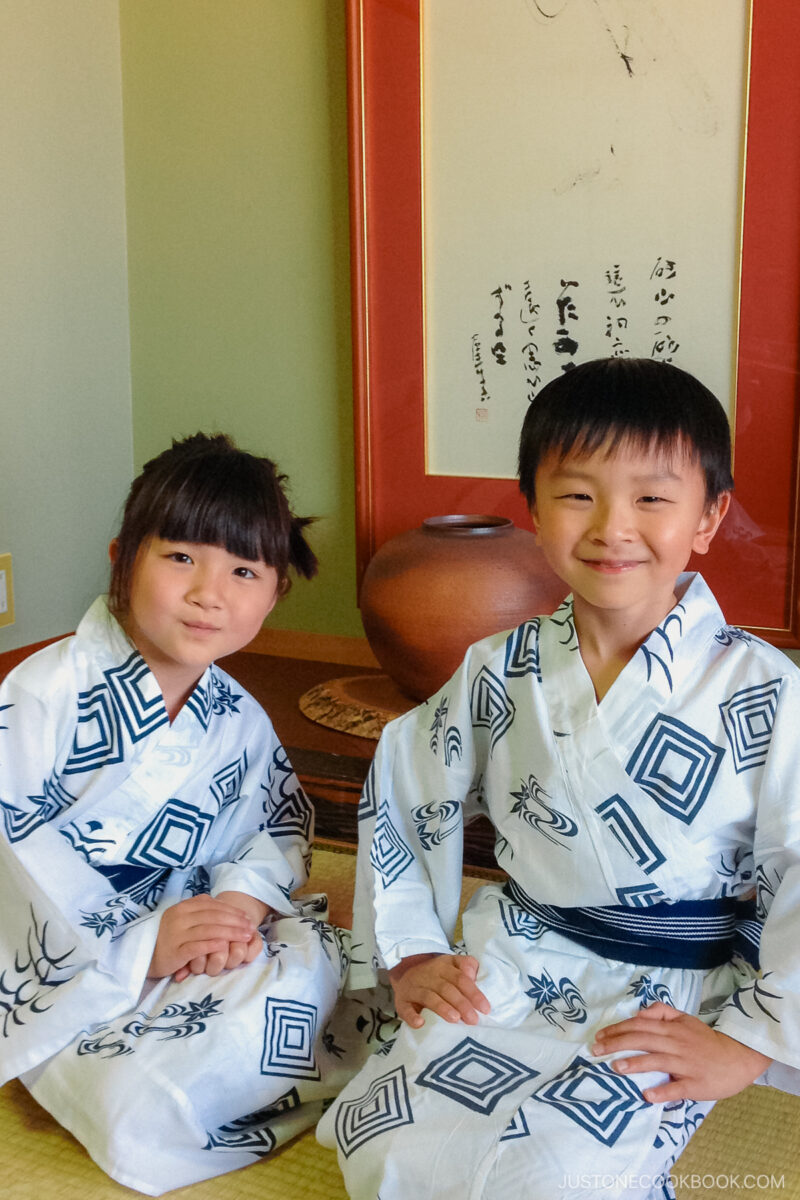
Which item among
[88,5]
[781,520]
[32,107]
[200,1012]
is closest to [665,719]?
[200,1012]

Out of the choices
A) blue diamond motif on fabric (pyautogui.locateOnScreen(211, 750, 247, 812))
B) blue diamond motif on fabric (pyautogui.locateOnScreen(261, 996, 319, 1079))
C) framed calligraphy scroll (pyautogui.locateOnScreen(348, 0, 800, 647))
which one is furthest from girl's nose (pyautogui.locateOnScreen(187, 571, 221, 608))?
framed calligraphy scroll (pyautogui.locateOnScreen(348, 0, 800, 647))

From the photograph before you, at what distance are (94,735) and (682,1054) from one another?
0.81 metres

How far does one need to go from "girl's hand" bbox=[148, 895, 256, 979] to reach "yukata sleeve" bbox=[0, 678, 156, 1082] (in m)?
0.02

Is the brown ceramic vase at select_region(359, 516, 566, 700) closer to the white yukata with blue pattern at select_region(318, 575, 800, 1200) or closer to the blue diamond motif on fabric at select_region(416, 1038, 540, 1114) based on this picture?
the white yukata with blue pattern at select_region(318, 575, 800, 1200)

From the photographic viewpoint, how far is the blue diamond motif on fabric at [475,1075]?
1.18 m

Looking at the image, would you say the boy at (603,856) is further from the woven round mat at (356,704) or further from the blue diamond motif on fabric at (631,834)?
the woven round mat at (356,704)

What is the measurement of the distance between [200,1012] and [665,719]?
635 mm

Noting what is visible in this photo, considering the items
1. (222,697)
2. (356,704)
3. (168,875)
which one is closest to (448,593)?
(356,704)

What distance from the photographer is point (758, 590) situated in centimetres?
253

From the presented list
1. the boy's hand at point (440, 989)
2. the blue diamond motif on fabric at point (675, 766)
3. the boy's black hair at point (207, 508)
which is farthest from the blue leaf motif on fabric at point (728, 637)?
the boy's black hair at point (207, 508)

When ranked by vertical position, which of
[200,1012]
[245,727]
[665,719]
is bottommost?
[200,1012]

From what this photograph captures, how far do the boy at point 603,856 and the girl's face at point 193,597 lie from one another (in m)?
0.30

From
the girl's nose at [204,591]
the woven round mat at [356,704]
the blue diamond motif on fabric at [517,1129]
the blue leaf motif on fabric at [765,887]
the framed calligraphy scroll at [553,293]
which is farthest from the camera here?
the woven round mat at [356,704]

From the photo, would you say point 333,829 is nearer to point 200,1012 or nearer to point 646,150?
point 200,1012
